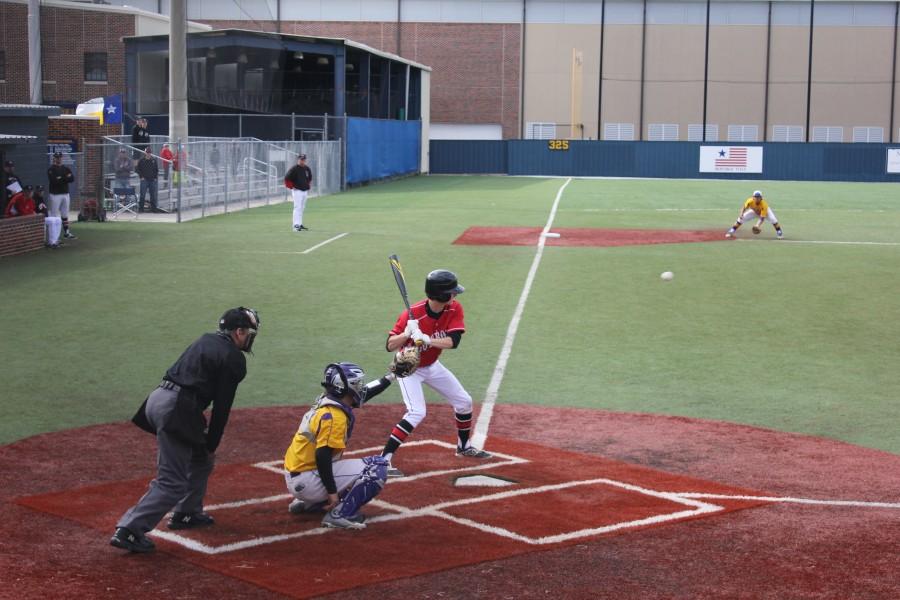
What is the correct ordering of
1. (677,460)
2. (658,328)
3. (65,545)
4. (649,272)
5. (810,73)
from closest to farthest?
1. (65,545)
2. (677,460)
3. (658,328)
4. (649,272)
5. (810,73)

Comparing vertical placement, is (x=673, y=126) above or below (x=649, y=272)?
above

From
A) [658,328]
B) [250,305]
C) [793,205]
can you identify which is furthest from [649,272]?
[793,205]

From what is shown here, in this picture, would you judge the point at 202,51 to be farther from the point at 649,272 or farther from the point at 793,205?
the point at 649,272

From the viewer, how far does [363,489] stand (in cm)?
800

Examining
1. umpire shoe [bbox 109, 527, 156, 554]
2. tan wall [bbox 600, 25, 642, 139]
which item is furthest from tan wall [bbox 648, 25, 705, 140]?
umpire shoe [bbox 109, 527, 156, 554]

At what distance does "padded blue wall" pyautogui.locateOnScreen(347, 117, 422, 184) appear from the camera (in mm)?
48969

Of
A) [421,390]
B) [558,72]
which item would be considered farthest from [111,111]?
[421,390]

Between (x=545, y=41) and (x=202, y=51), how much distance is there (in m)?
Answer: 27.6

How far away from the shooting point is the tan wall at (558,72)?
7000 cm

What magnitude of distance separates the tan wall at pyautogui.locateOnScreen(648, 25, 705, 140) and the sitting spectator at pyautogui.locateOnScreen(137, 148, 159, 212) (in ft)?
138

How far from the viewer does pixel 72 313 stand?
693 inches

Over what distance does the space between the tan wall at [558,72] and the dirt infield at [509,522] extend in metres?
60.6

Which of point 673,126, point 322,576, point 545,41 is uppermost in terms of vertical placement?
point 545,41

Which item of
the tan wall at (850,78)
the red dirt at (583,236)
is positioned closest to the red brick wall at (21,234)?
the red dirt at (583,236)
